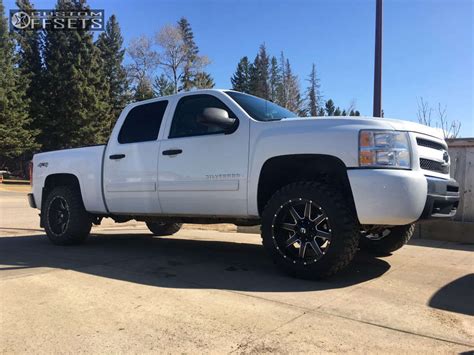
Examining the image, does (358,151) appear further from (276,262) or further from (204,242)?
(204,242)

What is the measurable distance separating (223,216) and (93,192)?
2.36 metres

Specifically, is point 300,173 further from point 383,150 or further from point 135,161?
point 135,161

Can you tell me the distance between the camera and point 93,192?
21.9ft

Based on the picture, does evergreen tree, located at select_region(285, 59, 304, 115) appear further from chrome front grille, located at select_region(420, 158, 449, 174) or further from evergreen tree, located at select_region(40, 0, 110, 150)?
chrome front grille, located at select_region(420, 158, 449, 174)

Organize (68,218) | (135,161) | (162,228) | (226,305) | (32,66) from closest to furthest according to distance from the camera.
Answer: (226,305) < (135,161) < (68,218) < (162,228) < (32,66)

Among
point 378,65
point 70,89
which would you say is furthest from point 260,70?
point 378,65

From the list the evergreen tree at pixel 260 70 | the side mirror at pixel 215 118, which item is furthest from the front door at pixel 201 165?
the evergreen tree at pixel 260 70

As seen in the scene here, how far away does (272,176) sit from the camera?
5020 mm

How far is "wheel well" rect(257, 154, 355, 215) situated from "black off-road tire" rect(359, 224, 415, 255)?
1.32 m

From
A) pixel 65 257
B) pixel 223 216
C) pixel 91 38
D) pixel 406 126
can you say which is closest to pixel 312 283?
pixel 223 216

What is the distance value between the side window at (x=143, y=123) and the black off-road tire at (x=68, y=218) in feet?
4.14

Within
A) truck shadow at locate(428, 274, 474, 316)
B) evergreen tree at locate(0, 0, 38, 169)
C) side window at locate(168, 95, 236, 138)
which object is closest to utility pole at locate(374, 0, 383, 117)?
side window at locate(168, 95, 236, 138)

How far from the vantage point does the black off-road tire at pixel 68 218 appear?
6859 millimetres

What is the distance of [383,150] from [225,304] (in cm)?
196
